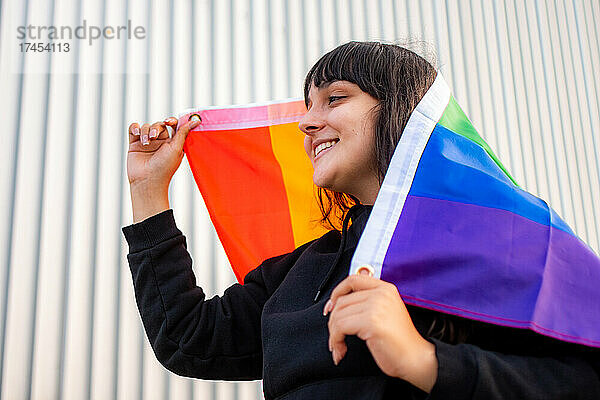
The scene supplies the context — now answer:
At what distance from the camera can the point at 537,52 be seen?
1878 millimetres

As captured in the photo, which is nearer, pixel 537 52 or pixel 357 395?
pixel 357 395

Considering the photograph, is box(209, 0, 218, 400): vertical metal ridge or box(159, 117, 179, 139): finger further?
box(209, 0, 218, 400): vertical metal ridge

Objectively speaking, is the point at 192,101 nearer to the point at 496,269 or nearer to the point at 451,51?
the point at 451,51

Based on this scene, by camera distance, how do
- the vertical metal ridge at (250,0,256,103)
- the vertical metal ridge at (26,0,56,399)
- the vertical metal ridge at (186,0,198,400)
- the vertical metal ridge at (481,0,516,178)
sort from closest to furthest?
1. the vertical metal ridge at (26,0,56,399)
2. the vertical metal ridge at (186,0,198,400)
3. the vertical metal ridge at (250,0,256,103)
4. the vertical metal ridge at (481,0,516,178)

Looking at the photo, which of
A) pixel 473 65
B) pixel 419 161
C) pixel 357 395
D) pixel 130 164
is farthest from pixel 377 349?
pixel 473 65

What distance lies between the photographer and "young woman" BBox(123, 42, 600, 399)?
26.1 inches

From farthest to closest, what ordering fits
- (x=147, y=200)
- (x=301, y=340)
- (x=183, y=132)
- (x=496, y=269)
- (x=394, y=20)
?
1. (x=394, y=20)
2. (x=183, y=132)
3. (x=147, y=200)
4. (x=301, y=340)
5. (x=496, y=269)

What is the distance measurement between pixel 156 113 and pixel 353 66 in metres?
0.73

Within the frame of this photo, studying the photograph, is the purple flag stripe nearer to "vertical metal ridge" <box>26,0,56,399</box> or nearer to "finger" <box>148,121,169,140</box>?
"finger" <box>148,121,169,140</box>

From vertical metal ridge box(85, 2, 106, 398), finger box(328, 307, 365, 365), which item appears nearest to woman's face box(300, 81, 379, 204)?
A: finger box(328, 307, 365, 365)

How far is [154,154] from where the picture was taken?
1.15 metres

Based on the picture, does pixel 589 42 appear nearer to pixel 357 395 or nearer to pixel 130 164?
pixel 130 164

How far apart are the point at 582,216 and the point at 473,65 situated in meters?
0.50

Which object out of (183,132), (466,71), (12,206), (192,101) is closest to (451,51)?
(466,71)
